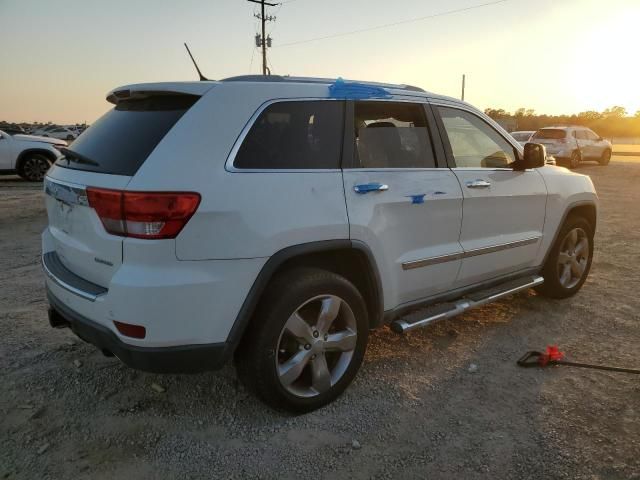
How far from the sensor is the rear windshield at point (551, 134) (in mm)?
19594

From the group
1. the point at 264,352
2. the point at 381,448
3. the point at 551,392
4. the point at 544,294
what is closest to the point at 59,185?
the point at 264,352

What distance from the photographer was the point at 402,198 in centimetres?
306

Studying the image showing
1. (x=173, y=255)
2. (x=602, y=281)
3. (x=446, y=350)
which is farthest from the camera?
(x=602, y=281)

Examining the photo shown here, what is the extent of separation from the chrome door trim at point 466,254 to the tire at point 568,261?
0.44 m

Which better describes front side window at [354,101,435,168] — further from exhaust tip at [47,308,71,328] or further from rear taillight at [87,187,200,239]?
exhaust tip at [47,308,71,328]

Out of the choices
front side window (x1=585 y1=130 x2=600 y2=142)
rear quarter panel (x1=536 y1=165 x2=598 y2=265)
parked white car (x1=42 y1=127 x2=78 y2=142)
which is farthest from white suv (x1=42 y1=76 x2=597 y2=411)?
parked white car (x1=42 y1=127 x2=78 y2=142)

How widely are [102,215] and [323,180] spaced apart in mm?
1138

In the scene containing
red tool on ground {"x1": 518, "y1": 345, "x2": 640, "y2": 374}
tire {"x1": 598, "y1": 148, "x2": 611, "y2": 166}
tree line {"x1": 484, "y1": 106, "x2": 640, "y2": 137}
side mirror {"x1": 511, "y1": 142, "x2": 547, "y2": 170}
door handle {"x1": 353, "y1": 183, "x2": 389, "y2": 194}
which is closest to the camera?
door handle {"x1": 353, "y1": 183, "x2": 389, "y2": 194}

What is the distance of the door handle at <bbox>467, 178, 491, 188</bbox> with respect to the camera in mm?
3539

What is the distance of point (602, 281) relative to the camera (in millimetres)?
5359

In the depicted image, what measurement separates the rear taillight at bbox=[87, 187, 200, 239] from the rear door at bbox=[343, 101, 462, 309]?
3.14ft

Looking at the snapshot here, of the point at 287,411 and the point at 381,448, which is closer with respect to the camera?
the point at 381,448

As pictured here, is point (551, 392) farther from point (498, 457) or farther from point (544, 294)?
point (544, 294)

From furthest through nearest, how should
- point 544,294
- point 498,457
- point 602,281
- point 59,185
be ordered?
point 602,281 < point 544,294 < point 59,185 < point 498,457
